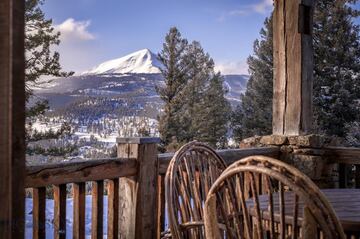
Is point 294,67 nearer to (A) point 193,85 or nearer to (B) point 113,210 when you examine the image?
(B) point 113,210

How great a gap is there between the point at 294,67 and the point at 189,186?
207cm

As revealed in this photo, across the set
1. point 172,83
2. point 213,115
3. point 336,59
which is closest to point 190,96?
point 172,83

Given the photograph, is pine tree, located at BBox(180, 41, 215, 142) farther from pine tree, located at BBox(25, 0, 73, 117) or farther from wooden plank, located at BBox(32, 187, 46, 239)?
wooden plank, located at BBox(32, 187, 46, 239)

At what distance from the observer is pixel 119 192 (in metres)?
2.48

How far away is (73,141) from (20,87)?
47.7ft

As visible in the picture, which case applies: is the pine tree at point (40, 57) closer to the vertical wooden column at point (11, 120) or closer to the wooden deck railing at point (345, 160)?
the wooden deck railing at point (345, 160)

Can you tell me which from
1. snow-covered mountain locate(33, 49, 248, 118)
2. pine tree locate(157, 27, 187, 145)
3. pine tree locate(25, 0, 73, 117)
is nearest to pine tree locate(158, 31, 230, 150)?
pine tree locate(157, 27, 187, 145)

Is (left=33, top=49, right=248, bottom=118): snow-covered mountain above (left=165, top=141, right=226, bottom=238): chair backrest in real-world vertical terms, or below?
above

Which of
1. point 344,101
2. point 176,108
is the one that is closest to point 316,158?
point 344,101

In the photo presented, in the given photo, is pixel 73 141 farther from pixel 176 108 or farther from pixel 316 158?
pixel 316 158

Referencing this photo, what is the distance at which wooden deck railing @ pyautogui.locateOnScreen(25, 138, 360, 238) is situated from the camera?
2.06 metres

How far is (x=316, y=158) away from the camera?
3.42 metres

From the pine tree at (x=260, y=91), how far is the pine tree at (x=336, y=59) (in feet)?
6.20

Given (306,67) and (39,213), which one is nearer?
(39,213)
